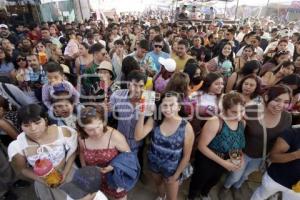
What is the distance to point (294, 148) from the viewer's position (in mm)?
1898

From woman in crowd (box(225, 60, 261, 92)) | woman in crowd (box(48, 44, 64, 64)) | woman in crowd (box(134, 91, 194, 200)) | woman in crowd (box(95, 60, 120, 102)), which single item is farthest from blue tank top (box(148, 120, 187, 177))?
woman in crowd (box(48, 44, 64, 64))

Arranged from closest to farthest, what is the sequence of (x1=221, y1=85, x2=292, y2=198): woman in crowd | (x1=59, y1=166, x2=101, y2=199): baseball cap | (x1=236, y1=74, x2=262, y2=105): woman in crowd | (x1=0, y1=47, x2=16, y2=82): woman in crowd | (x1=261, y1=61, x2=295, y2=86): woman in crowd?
(x1=59, y1=166, x2=101, y2=199): baseball cap, (x1=221, y1=85, x2=292, y2=198): woman in crowd, (x1=236, y1=74, x2=262, y2=105): woman in crowd, (x1=261, y1=61, x2=295, y2=86): woman in crowd, (x1=0, y1=47, x2=16, y2=82): woman in crowd

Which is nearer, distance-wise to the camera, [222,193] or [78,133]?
[78,133]

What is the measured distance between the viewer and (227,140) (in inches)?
82.5

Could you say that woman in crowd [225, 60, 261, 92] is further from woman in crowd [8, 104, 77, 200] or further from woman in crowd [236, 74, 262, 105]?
woman in crowd [8, 104, 77, 200]

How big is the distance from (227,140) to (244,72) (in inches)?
57.4

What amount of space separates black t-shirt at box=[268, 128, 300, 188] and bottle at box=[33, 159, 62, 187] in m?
1.93

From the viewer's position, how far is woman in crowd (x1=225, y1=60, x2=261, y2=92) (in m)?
3.10

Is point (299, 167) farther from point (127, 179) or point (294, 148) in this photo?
point (127, 179)

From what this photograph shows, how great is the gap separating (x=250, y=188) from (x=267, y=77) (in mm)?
1682

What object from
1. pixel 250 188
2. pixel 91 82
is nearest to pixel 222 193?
pixel 250 188

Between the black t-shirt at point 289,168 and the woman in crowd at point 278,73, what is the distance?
1.53 m

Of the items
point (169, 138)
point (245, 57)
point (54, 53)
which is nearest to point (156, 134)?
point (169, 138)

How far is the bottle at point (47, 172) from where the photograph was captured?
1.65 m
